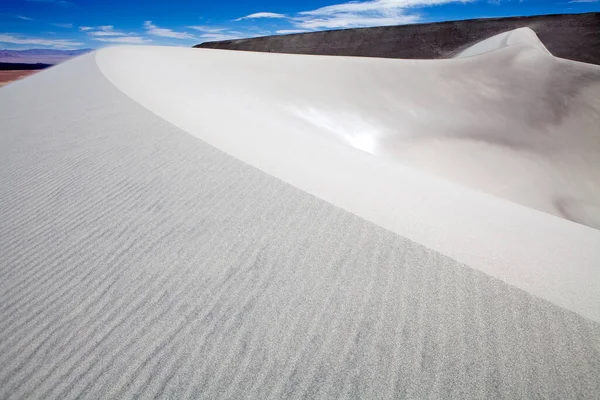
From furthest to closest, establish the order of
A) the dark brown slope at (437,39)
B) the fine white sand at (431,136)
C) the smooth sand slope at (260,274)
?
the dark brown slope at (437,39), the fine white sand at (431,136), the smooth sand slope at (260,274)

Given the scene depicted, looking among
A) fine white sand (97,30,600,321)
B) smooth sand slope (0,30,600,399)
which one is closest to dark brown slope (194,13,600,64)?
fine white sand (97,30,600,321)

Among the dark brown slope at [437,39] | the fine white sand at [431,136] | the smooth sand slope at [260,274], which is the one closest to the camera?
the smooth sand slope at [260,274]

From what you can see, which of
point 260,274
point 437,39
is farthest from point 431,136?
point 437,39

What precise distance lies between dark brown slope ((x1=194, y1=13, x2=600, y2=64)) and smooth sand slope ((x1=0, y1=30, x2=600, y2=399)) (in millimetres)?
27682

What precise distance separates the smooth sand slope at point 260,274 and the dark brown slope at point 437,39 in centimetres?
2768

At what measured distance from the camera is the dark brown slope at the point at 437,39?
23.1m

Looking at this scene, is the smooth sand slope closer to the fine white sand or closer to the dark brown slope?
A: the fine white sand

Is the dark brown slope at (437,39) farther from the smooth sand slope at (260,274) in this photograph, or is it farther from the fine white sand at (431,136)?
the smooth sand slope at (260,274)

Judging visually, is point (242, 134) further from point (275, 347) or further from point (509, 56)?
point (509, 56)

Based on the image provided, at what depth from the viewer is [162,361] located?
1445mm

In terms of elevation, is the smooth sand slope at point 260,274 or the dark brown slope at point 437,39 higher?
the dark brown slope at point 437,39

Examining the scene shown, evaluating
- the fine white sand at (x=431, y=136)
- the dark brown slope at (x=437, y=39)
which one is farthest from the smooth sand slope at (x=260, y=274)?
the dark brown slope at (x=437, y=39)

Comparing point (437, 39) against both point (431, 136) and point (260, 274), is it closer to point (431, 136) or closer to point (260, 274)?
point (431, 136)

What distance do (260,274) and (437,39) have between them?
32.4 m
